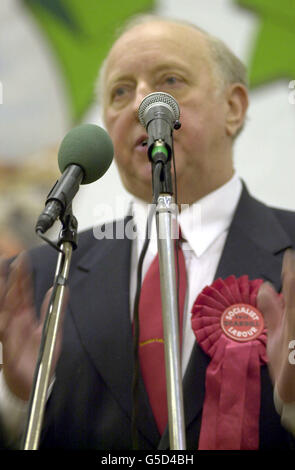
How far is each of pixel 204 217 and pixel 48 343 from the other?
970 mm

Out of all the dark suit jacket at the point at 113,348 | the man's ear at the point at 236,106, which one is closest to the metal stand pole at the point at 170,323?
the dark suit jacket at the point at 113,348

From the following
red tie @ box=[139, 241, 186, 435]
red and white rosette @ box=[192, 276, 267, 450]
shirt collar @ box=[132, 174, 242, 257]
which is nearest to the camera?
red and white rosette @ box=[192, 276, 267, 450]

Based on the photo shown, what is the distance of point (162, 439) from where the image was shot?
1419 mm

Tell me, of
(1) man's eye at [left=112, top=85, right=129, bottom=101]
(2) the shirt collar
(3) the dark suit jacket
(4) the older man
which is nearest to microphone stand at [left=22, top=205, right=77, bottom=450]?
(4) the older man

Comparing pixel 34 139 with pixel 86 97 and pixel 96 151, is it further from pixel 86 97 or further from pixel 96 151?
pixel 96 151

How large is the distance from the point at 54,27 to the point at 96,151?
5.54ft

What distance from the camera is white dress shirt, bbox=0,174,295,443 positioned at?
1532 millimetres

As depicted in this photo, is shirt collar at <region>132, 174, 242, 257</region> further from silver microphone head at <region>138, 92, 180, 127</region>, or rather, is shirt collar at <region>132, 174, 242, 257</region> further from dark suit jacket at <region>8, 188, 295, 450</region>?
silver microphone head at <region>138, 92, 180, 127</region>

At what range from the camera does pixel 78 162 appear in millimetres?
1152

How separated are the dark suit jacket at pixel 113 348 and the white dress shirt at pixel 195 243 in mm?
39

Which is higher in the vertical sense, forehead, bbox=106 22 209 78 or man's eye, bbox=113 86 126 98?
forehead, bbox=106 22 209 78

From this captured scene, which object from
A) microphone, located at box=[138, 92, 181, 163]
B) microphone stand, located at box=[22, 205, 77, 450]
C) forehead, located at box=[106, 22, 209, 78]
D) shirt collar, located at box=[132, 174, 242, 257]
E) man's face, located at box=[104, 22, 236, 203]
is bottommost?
microphone stand, located at box=[22, 205, 77, 450]

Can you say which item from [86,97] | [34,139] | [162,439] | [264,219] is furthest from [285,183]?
[162,439]

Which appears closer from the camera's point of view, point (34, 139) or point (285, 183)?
point (285, 183)
